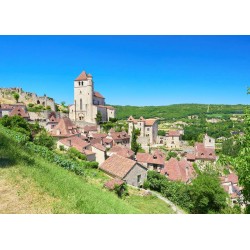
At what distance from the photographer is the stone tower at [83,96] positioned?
173 feet

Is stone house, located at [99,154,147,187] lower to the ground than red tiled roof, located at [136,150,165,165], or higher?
higher

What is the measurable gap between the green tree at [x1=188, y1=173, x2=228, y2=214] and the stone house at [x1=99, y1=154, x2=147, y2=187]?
551cm

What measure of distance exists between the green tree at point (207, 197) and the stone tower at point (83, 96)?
1480 inches

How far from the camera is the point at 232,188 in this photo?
3058 cm

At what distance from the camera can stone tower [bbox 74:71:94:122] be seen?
52.7 meters

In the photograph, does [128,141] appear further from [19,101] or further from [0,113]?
[19,101]

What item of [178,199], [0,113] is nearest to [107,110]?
[0,113]

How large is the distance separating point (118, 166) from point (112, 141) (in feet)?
60.5

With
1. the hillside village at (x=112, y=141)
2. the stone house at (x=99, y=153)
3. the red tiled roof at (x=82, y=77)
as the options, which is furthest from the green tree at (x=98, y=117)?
the stone house at (x=99, y=153)

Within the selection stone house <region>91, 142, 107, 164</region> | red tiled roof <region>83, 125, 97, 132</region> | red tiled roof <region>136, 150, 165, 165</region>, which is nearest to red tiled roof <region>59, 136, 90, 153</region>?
stone house <region>91, 142, 107, 164</region>

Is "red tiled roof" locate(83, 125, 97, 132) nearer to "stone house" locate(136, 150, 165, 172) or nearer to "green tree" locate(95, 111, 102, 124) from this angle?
"green tree" locate(95, 111, 102, 124)

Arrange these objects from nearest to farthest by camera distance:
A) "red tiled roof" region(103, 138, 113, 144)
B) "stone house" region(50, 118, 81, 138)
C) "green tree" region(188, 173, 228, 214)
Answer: "green tree" region(188, 173, 228, 214) → "stone house" region(50, 118, 81, 138) → "red tiled roof" region(103, 138, 113, 144)

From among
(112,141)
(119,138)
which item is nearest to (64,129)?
(112,141)

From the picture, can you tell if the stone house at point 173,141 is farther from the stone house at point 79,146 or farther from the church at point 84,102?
the stone house at point 79,146
